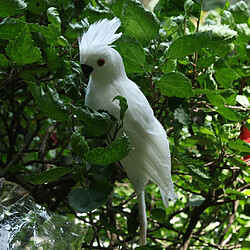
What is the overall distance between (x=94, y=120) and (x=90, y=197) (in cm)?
13

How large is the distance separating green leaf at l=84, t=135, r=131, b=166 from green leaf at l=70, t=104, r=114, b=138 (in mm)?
39

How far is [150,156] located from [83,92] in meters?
0.21

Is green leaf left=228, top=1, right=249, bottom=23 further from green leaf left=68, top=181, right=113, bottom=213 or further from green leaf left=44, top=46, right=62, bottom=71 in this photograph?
green leaf left=68, top=181, right=113, bottom=213

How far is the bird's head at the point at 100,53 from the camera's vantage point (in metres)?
0.61

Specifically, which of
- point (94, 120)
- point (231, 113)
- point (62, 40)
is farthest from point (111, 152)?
point (231, 113)

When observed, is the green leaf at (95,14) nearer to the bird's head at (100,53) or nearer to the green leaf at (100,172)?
the bird's head at (100,53)

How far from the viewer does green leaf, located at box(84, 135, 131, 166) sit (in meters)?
0.53

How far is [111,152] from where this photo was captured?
0.54m

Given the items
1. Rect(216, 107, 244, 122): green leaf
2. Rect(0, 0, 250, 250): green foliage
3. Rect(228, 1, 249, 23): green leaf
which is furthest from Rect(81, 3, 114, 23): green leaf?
Rect(228, 1, 249, 23): green leaf

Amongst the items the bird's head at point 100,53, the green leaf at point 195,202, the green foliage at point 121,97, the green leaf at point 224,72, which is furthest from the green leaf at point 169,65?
the green leaf at point 195,202

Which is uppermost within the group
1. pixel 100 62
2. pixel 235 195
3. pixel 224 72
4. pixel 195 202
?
pixel 100 62

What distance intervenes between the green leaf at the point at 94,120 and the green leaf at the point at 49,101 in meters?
0.05

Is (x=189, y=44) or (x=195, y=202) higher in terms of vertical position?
(x=189, y=44)

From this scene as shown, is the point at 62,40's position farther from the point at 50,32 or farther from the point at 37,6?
the point at 37,6
